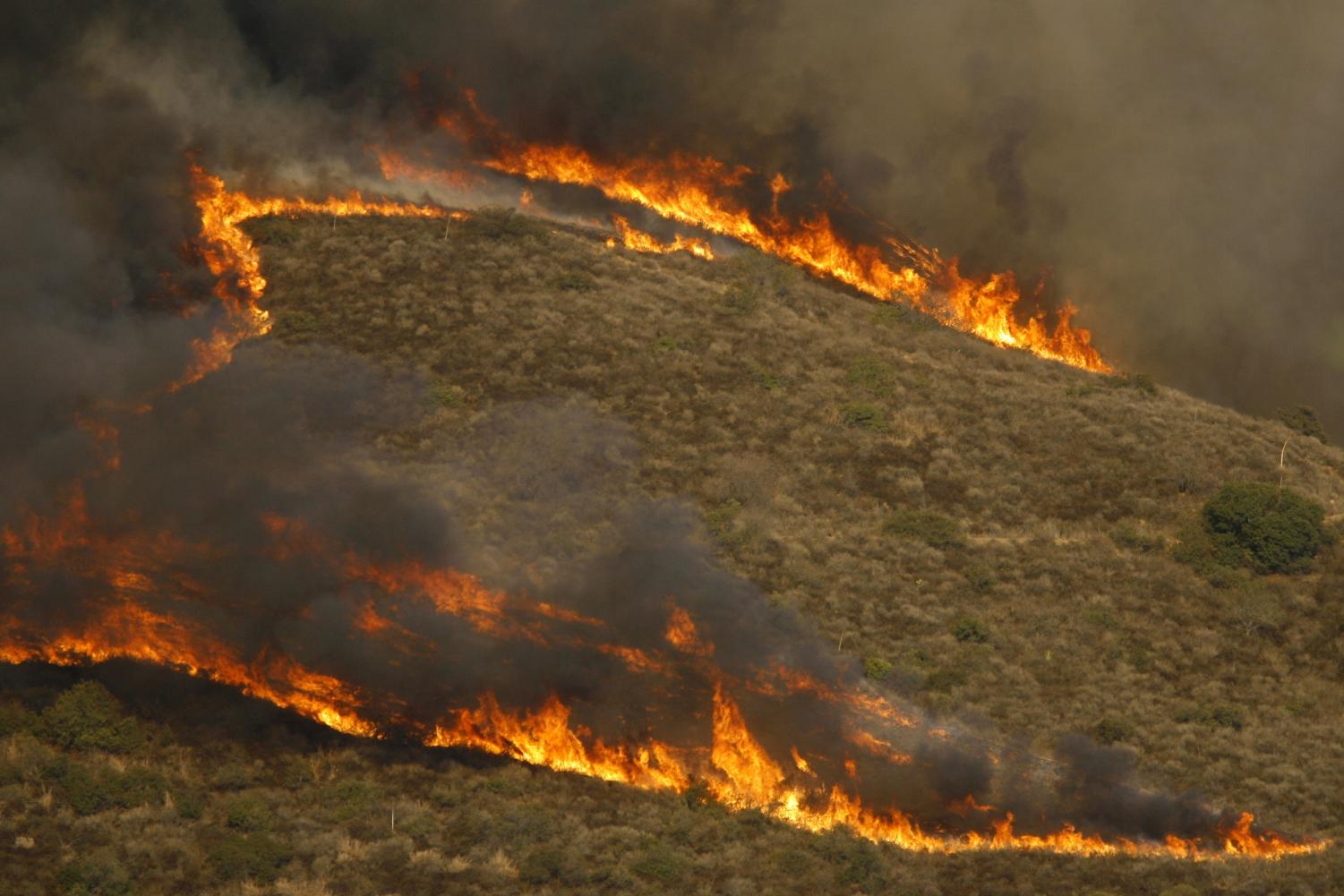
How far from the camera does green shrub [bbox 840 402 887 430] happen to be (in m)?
73.1

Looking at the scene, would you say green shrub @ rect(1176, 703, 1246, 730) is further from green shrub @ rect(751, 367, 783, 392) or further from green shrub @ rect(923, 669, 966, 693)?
green shrub @ rect(751, 367, 783, 392)

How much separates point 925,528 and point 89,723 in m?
30.1

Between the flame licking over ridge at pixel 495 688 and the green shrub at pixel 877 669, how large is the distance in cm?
65

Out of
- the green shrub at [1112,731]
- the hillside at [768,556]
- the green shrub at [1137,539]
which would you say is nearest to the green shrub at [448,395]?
the hillside at [768,556]

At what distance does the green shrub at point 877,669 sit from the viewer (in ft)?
182

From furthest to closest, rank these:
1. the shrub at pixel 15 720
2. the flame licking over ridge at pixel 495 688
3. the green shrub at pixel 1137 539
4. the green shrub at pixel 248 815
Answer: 1. the green shrub at pixel 1137 539
2. the flame licking over ridge at pixel 495 688
3. the shrub at pixel 15 720
4. the green shrub at pixel 248 815

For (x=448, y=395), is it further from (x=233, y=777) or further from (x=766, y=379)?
(x=233, y=777)

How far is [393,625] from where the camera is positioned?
55.7m

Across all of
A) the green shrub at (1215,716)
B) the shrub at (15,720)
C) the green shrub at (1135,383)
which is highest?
the green shrub at (1135,383)

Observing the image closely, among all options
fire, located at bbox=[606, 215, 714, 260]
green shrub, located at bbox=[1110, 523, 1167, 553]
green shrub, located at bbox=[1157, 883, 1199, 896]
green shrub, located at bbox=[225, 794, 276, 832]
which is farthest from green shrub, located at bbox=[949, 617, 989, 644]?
fire, located at bbox=[606, 215, 714, 260]

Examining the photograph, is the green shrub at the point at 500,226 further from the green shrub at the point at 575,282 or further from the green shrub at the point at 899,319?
the green shrub at the point at 899,319

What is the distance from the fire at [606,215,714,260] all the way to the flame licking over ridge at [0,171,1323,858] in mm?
33253

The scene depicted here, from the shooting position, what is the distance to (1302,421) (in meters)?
83.8

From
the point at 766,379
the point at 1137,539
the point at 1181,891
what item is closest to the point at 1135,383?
the point at 1137,539
